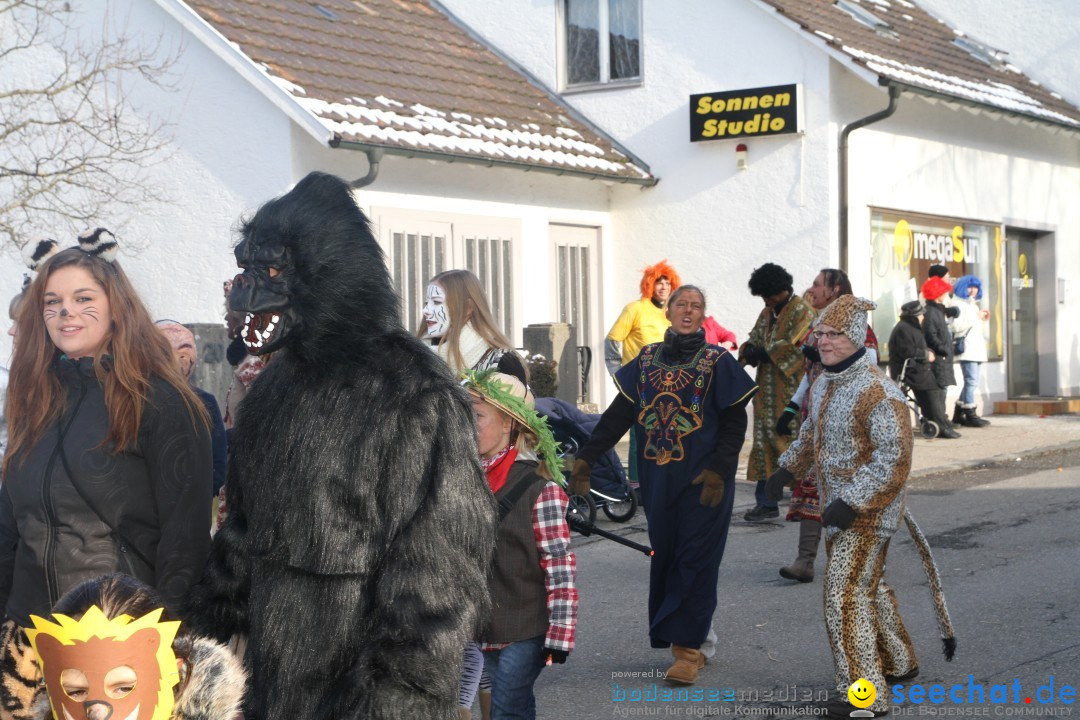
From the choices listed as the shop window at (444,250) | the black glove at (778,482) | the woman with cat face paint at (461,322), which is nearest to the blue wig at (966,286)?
the shop window at (444,250)


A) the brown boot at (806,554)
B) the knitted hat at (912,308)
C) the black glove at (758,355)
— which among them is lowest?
the brown boot at (806,554)

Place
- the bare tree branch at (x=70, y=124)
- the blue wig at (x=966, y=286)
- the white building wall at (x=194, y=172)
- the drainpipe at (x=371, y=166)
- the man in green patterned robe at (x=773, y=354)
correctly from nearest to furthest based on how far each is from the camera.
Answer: the man in green patterned robe at (x=773, y=354) < the drainpipe at (x=371, y=166) < the white building wall at (x=194, y=172) < the bare tree branch at (x=70, y=124) < the blue wig at (x=966, y=286)

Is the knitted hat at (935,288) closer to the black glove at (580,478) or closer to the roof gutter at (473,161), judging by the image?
the roof gutter at (473,161)

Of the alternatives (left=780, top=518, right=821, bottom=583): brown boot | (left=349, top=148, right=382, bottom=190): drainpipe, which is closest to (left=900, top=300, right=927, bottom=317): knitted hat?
(left=349, top=148, right=382, bottom=190): drainpipe

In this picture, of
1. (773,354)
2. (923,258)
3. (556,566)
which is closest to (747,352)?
(773,354)

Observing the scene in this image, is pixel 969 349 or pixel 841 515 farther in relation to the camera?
pixel 969 349

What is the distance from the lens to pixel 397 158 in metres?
14.0

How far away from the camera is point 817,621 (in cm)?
745

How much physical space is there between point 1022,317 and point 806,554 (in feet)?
45.3

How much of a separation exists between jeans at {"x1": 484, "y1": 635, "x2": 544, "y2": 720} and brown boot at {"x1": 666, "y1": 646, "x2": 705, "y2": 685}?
1.88 meters

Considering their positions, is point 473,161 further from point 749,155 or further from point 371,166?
point 749,155

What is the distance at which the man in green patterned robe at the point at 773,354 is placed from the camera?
9.74 meters

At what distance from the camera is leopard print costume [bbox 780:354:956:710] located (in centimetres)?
573

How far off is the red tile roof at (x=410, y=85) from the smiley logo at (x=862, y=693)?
829cm
